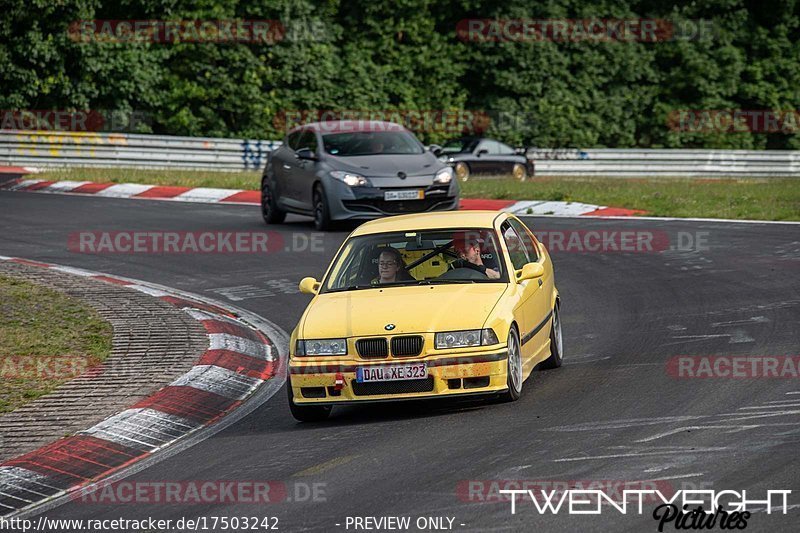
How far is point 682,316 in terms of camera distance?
13.0 m

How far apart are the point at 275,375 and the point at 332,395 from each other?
208 centimetres

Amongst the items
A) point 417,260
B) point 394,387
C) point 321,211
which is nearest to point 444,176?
point 321,211

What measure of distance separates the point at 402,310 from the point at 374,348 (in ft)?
1.31

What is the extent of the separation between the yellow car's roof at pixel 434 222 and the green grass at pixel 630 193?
37.7 feet

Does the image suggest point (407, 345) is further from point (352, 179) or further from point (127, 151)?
point (127, 151)

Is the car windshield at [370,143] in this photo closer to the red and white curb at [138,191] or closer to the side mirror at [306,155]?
the side mirror at [306,155]

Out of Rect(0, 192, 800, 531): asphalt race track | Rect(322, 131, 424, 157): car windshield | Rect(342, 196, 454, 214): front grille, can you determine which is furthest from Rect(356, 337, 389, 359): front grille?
Rect(322, 131, 424, 157): car windshield

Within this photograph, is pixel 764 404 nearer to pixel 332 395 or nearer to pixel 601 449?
pixel 601 449

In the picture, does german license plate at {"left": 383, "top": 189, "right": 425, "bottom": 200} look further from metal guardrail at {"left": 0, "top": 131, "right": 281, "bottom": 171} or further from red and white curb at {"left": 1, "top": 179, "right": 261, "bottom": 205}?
metal guardrail at {"left": 0, "top": 131, "right": 281, "bottom": 171}

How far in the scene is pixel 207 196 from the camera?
85.9 feet

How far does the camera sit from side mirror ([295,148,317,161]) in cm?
2147

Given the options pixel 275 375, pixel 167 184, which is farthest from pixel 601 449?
pixel 167 184

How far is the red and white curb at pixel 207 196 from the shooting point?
22750 millimetres

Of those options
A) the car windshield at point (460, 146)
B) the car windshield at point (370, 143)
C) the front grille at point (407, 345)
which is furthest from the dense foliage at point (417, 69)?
the front grille at point (407, 345)
